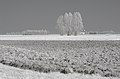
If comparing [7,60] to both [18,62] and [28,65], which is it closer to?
[18,62]

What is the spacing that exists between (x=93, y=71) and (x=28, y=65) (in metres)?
4.85

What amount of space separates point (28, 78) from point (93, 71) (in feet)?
15.4

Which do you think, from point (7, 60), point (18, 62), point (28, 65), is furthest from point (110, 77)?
point (7, 60)

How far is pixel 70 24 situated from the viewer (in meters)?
123

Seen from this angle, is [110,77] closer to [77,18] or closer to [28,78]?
[28,78]

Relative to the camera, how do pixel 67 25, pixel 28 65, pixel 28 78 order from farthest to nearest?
pixel 67 25, pixel 28 65, pixel 28 78

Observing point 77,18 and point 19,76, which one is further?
point 77,18

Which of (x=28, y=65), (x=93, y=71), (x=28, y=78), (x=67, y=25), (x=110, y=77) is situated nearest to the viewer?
(x=28, y=78)

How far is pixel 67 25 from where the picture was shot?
4840 inches

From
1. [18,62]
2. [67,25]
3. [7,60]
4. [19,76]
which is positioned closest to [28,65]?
[18,62]

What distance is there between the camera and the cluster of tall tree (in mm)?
120250

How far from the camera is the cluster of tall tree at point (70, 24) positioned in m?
120

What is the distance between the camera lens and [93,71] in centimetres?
1706

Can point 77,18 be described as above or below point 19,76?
above
